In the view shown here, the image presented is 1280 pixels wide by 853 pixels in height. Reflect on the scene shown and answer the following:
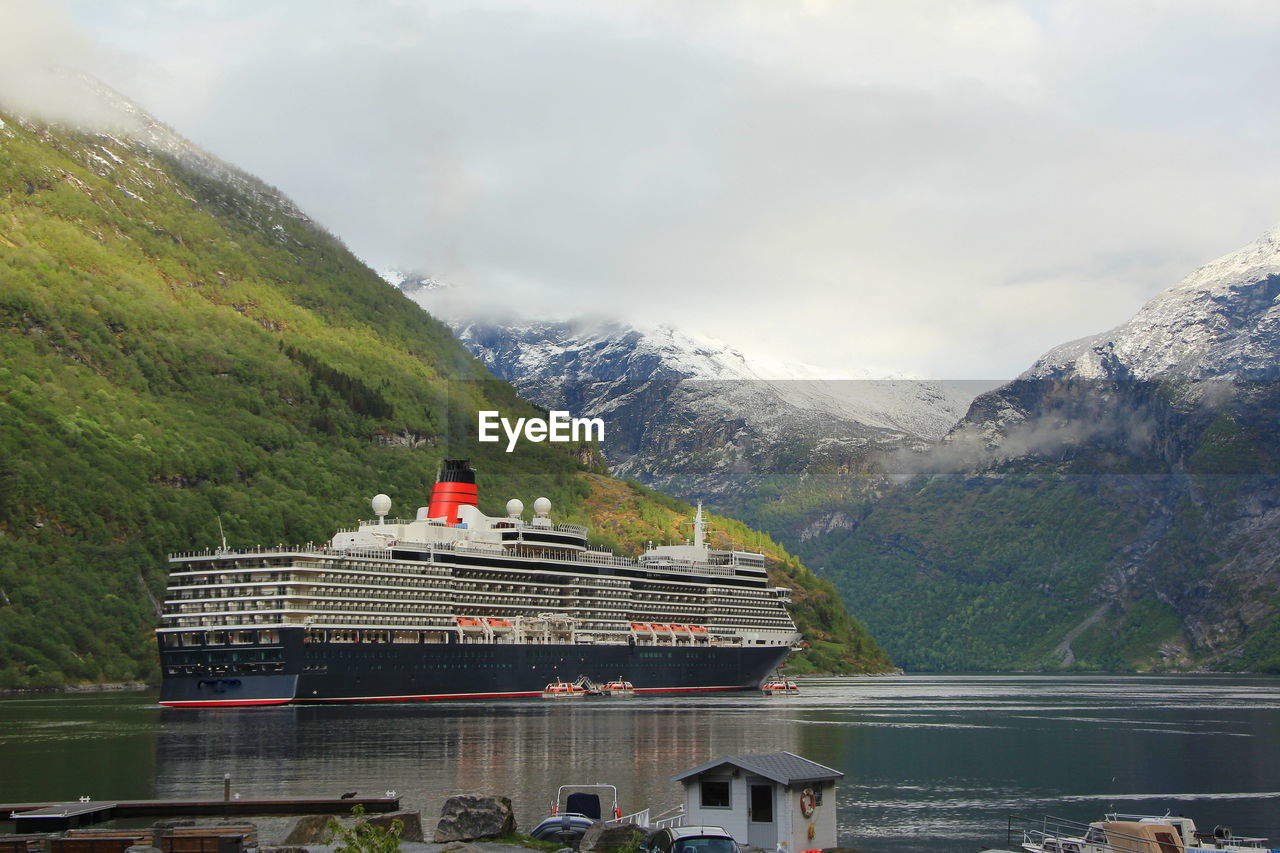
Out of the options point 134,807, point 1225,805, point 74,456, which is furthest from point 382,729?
point 74,456

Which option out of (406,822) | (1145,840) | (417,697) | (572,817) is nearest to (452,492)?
(417,697)

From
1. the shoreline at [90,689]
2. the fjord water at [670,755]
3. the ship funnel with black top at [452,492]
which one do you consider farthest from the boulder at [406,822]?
the shoreline at [90,689]

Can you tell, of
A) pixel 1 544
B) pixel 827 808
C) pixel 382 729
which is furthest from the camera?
pixel 1 544

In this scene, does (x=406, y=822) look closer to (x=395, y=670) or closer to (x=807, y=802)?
(x=807, y=802)

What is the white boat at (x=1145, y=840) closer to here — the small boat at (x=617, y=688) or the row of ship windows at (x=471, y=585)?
the row of ship windows at (x=471, y=585)

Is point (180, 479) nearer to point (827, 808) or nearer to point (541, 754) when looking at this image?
point (541, 754)

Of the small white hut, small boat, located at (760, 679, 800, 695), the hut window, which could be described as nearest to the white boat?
the small white hut
